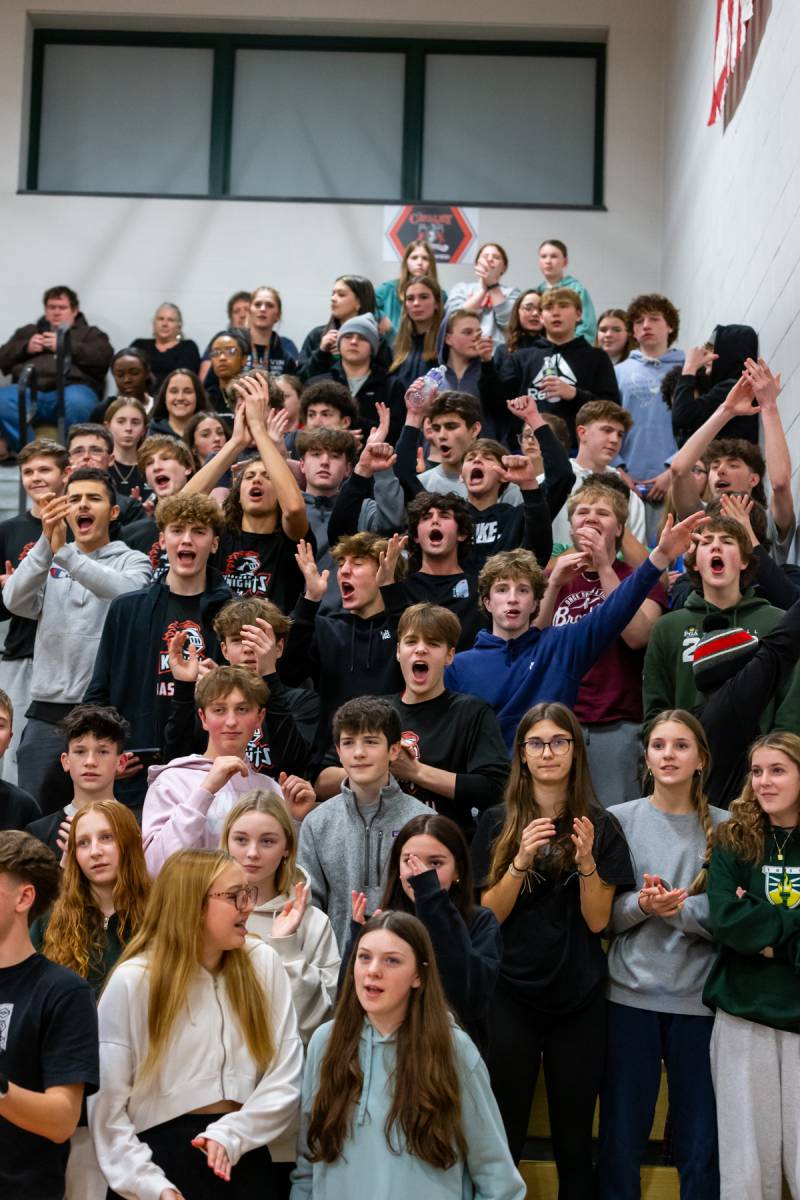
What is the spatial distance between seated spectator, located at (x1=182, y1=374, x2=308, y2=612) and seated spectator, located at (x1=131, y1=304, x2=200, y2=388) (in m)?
5.12

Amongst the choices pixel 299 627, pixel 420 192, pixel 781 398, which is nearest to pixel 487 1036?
pixel 299 627

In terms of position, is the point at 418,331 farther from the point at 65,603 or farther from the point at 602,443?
the point at 65,603

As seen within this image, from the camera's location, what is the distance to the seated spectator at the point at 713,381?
7.90 meters

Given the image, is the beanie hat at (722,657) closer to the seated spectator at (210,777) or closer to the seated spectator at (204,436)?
the seated spectator at (210,777)

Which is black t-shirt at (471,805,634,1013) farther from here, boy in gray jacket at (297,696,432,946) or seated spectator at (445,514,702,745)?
seated spectator at (445,514,702,745)

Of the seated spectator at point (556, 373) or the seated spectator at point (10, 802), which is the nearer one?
the seated spectator at point (10, 802)

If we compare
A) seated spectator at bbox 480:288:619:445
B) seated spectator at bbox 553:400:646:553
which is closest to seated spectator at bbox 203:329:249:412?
seated spectator at bbox 480:288:619:445

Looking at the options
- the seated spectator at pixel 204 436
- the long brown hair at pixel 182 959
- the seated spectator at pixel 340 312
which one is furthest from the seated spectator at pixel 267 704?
the seated spectator at pixel 340 312

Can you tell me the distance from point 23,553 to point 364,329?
280cm

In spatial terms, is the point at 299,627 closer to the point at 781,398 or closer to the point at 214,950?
the point at 214,950

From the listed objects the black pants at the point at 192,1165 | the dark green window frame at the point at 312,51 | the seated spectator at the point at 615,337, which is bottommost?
the black pants at the point at 192,1165

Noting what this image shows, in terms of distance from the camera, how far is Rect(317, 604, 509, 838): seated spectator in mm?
5242

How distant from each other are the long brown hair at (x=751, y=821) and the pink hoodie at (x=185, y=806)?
1353 millimetres

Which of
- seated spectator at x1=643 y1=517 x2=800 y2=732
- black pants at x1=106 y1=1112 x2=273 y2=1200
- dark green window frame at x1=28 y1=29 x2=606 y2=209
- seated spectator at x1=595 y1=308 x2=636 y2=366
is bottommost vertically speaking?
black pants at x1=106 y1=1112 x2=273 y2=1200
